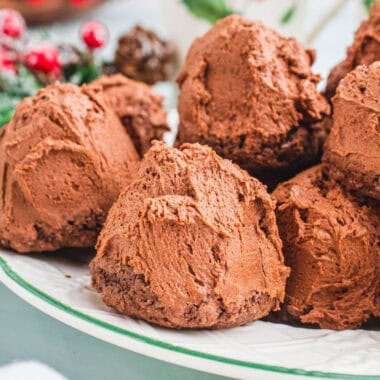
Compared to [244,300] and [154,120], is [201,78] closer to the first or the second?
[154,120]

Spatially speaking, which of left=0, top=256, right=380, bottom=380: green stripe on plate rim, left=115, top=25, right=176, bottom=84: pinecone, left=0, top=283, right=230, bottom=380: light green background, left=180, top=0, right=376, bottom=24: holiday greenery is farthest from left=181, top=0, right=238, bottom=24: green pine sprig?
left=0, top=256, right=380, bottom=380: green stripe on plate rim

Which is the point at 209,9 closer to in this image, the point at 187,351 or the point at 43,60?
the point at 43,60

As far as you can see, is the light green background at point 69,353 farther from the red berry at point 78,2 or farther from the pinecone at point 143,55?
the red berry at point 78,2

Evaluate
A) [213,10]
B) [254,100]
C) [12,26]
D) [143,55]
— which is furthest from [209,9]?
[254,100]

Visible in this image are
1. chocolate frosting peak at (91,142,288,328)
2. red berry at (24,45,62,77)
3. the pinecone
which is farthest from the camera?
the pinecone

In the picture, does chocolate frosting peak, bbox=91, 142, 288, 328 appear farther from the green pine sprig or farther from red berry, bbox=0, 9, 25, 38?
red berry, bbox=0, 9, 25, 38

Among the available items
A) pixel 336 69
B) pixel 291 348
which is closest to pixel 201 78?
pixel 336 69

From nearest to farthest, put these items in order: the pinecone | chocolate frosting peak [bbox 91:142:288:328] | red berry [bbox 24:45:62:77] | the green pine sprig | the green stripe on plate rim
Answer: the green stripe on plate rim < chocolate frosting peak [bbox 91:142:288:328] < red berry [bbox 24:45:62:77] < the green pine sprig < the pinecone

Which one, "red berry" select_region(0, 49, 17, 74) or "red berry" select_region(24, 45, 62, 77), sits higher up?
"red berry" select_region(24, 45, 62, 77)
